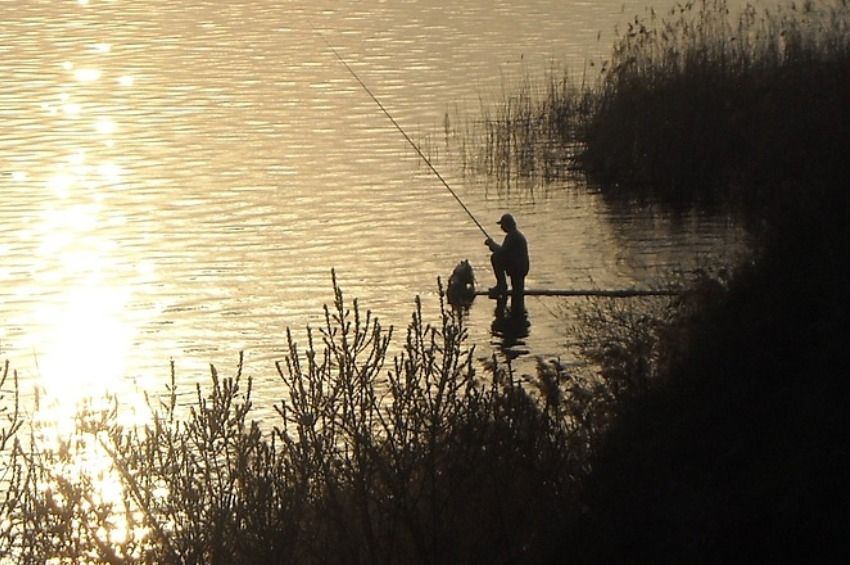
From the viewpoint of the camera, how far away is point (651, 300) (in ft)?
45.0

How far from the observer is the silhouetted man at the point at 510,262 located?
1641 cm

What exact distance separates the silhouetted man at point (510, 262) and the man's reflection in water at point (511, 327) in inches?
3.4

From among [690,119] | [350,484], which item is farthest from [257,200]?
[350,484]

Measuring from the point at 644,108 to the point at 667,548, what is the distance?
1621cm

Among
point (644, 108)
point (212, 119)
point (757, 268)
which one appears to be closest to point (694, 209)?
point (644, 108)

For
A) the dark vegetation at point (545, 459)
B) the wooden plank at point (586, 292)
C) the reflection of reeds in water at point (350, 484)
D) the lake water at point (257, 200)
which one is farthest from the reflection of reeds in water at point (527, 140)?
the reflection of reeds in water at point (350, 484)

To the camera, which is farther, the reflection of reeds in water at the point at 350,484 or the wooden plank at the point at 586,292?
the wooden plank at the point at 586,292

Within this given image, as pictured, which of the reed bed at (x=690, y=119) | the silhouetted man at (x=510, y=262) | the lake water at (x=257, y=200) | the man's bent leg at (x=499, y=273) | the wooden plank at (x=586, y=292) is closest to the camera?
the wooden plank at (x=586, y=292)

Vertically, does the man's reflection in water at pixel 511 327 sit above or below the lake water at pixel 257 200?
below

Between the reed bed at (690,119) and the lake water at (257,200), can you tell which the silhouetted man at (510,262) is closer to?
the lake water at (257,200)

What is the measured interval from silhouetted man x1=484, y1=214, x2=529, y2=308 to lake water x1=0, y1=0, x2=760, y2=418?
12.5 inches

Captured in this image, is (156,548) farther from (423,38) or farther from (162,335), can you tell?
(423,38)

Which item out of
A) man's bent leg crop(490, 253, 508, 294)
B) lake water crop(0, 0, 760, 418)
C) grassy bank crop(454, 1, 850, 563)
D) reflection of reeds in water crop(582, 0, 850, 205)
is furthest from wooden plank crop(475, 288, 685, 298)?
reflection of reeds in water crop(582, 0, 850, 205)

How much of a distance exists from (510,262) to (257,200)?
7.27 meters
